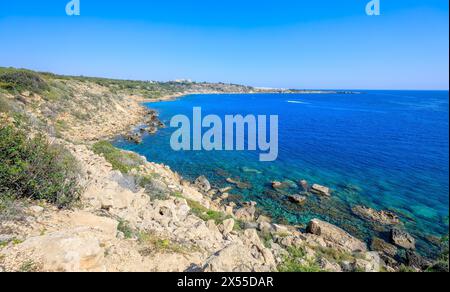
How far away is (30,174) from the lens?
7.26 meters

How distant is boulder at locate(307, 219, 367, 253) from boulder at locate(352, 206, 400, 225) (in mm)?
3035

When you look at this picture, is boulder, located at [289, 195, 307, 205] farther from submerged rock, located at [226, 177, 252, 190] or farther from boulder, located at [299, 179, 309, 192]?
submerged rock, located at [226, 177, 252, 190]

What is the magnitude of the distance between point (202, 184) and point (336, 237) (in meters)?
9.41

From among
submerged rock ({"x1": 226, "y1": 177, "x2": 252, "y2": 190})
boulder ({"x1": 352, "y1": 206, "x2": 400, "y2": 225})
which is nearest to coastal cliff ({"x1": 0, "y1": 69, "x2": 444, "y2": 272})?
boulder ({"x1": 352, "y1": 206, "x2": 400, "y2": 225})

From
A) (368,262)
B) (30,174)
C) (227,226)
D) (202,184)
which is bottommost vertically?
(368,262)

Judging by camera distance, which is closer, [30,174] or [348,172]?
[30,174]

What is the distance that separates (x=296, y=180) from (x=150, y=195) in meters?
12.6

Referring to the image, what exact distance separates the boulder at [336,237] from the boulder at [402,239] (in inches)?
72.5

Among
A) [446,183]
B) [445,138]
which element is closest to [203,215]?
[446,183]

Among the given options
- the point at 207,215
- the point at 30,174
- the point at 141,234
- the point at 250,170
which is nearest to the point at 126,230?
the point at 141,234

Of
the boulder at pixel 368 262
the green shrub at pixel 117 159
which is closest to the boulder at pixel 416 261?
the boulder at pixel 368 262

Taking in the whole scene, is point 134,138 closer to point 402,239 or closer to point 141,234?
point 141,234

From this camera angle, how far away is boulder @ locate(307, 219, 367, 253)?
1174cm
